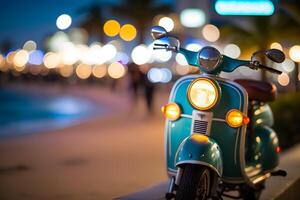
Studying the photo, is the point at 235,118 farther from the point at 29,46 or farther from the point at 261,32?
the point at 29,46

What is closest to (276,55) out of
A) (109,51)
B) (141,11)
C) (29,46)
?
(141,11)

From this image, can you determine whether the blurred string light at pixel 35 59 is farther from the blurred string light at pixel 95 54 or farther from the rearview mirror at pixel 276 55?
the rearview mirror at pixel 276 55

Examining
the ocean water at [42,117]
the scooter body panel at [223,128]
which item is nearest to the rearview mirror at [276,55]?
the scooter body panel at [223,128]

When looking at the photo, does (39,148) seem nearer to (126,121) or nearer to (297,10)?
(126,121)

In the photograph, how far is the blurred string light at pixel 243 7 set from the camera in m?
8.08

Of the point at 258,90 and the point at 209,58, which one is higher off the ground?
the point at 209,58

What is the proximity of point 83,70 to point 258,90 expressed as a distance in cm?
6201

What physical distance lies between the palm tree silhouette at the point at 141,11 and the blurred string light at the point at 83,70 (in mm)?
13817

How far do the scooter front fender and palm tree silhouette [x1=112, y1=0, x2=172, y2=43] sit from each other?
148 feet

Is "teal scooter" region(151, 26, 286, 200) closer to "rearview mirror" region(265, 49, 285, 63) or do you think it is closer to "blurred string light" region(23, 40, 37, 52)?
"rearview mirror" region(265, 49, 285, 63)

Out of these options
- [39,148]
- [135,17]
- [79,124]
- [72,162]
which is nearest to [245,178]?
[72,162]

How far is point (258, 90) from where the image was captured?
591 cm

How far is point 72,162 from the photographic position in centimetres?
937

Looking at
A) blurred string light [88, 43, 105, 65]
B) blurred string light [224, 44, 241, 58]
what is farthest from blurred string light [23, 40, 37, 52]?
blurred string light [224, 44, 241, 58]
